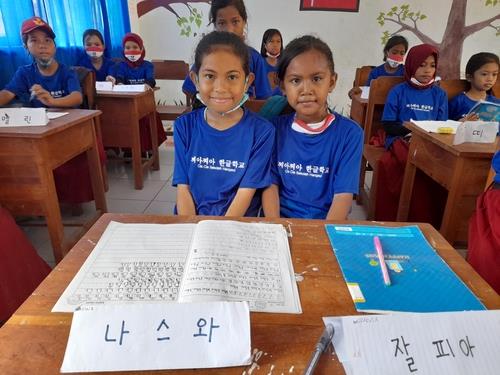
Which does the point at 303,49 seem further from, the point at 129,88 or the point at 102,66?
the point at 102,66

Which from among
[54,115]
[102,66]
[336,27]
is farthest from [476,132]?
[336,27]

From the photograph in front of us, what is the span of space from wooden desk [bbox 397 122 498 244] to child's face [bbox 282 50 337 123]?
63cm

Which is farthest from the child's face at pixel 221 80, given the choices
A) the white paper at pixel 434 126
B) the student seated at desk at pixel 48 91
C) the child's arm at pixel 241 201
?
the student seated at desk at pixel 48 91

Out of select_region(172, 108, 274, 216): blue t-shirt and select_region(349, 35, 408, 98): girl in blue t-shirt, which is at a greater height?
select_region(349, 35, 408, 98): girl in blue t-shirt

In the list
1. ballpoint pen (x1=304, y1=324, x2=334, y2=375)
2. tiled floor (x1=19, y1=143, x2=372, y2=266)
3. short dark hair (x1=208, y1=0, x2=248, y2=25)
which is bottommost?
tiled floor (x1=19, y1=143, x2=372, y2=266)

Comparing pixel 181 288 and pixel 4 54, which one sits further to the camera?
pixel 4 54

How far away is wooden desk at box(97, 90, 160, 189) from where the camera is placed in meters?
2.67

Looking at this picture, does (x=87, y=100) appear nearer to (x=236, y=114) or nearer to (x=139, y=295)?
(x=236, y=114)

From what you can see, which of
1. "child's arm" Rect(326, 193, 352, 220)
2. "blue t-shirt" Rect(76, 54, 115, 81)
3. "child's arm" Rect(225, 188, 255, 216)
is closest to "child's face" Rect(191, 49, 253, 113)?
"child's arm" Rect(225, 188, 255, 216)

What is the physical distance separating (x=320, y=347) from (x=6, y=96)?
2493 millimetres

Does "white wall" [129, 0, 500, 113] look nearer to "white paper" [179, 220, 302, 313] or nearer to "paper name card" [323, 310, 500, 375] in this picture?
"white paper" [179, 220, 302, 313]

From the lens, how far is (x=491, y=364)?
1.32 feet

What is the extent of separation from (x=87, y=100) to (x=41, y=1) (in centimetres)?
108

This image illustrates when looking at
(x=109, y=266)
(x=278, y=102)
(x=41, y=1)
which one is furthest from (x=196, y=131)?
(x=41, y=1)
